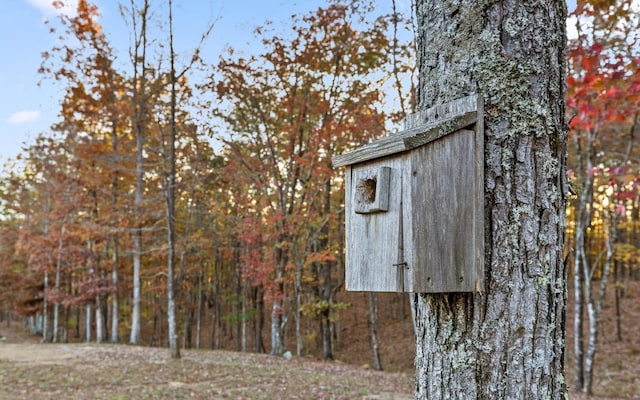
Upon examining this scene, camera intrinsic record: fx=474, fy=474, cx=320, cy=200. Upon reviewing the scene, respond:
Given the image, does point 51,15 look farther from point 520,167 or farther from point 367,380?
point 520,167

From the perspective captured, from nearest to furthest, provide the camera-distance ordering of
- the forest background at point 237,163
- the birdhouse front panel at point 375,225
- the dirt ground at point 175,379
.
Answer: the birdhouse front panel at point 375,225, the dirt ground at point 175,379, the forest background at point 237,163

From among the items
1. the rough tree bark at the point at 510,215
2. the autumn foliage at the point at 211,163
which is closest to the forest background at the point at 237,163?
the autumn foliage at the point at 211,163

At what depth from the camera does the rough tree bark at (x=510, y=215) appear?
149 centimetres

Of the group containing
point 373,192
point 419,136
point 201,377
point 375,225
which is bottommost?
point 201,377

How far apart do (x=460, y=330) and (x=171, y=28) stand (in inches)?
388

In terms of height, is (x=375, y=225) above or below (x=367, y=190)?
below

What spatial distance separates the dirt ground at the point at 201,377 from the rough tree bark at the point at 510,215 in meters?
5.50

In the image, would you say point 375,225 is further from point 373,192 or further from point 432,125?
point 432,125

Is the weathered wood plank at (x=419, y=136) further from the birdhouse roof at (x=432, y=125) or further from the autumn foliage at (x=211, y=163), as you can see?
the autumn foliage at (x=211, y=163)

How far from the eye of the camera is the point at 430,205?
1606 millimetres

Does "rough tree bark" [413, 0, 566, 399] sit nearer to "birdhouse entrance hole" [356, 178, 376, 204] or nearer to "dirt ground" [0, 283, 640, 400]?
"birdhouse entrance hole" [356, 178, 376, 204]

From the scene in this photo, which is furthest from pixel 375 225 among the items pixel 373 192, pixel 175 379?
pixel 175 379

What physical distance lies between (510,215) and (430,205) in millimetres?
254

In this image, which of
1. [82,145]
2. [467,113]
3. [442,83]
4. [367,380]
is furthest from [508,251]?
[82,145]
